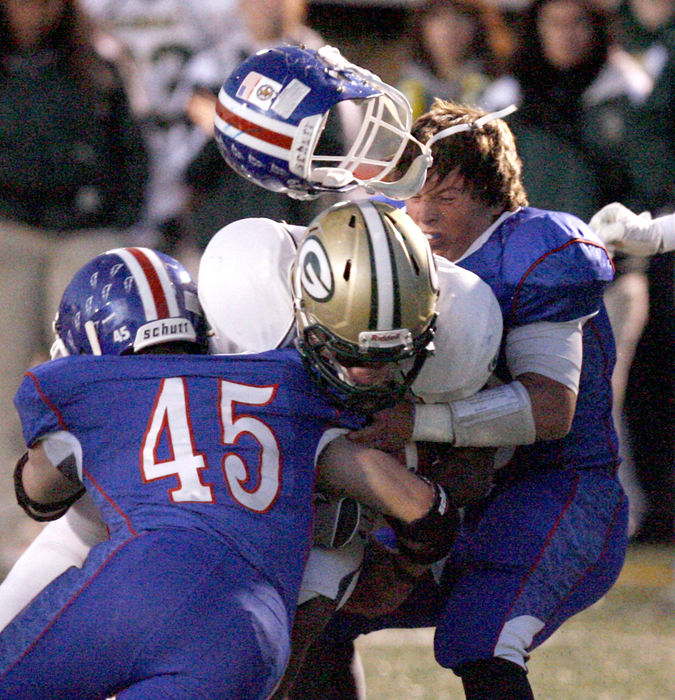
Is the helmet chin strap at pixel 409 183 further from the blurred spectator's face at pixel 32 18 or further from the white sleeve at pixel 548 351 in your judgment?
the blurred spectator's face at pixel 32 18

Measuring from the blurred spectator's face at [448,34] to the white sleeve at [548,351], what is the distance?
2.57m

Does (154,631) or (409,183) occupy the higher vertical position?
(409,183)

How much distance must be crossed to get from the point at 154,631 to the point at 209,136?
3.01m

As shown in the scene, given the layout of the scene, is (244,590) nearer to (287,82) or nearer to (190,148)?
(287,82)

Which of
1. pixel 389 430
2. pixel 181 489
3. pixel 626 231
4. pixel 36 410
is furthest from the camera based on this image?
pixel 626 231

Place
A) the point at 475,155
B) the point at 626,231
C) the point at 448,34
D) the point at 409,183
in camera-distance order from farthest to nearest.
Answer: the point at 448,34 < the point at 626,231 < the point at 475,155 < the point at 409,183

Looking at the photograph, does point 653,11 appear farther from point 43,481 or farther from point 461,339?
point 43,481

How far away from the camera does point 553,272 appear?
98.0 inches

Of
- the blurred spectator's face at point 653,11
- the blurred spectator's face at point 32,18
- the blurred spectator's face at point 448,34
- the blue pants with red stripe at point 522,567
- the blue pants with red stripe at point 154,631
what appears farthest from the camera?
the blurred spectator's face at point 653,11

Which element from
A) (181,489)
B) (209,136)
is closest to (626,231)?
(181,489)

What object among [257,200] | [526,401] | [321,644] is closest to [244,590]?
[526,401]

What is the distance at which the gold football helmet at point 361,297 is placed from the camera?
7.08 feet

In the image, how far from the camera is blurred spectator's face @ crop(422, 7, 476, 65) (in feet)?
15.9

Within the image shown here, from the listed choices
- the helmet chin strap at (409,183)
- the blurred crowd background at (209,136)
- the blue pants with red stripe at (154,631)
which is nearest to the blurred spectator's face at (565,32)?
the blurred crowd background at (209,136)
